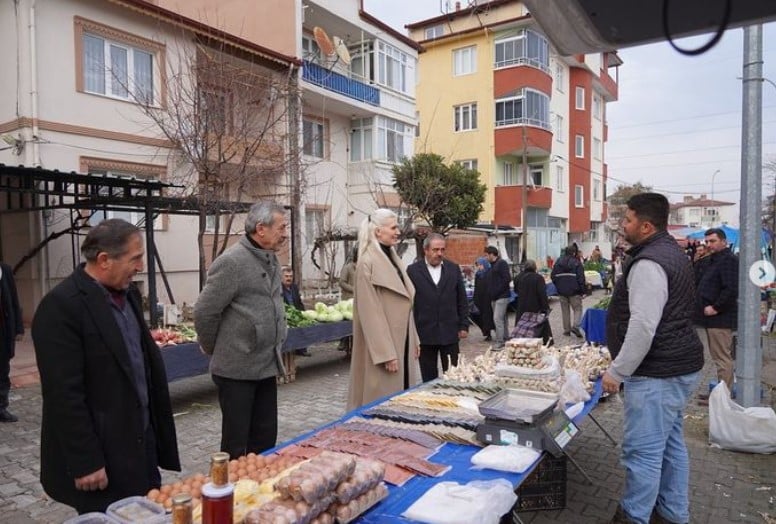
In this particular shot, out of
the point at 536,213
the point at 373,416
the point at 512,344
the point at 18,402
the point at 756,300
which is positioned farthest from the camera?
the point at 536,213

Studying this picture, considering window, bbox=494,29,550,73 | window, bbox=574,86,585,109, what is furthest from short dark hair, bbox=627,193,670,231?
window, bbox=574,86,585,109

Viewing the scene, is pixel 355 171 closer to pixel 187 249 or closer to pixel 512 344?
pixel 187 249

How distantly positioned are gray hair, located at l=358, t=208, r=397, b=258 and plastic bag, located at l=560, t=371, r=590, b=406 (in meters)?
1.74

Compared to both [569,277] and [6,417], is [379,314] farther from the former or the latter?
[569,277]

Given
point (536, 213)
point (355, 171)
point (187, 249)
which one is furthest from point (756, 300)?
point (536, 213)

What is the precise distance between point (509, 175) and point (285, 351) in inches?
1008

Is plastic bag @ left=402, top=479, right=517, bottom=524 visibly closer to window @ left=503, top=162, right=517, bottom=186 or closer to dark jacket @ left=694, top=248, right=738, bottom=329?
dark jacket @ left=694, top=248, right=738, bottom=329

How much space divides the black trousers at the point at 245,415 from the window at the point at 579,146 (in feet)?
113

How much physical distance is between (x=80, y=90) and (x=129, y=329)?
1148cm

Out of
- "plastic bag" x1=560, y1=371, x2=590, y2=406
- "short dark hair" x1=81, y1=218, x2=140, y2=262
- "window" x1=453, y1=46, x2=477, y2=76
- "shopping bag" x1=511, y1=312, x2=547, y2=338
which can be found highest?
"window" x1=453, y1=46, x2=477, y2=76

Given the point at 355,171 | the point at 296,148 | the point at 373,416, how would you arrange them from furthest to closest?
1. the point at 355,171
2. the point at 296,148
3. the point at 373,416

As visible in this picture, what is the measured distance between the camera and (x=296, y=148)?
1364 cm

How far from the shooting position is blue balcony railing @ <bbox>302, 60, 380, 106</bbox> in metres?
17.7

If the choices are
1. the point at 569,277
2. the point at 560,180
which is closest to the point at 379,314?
the point at 569,277
